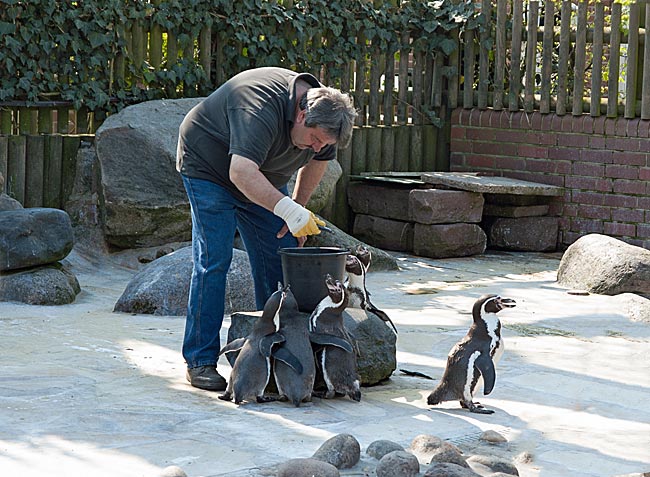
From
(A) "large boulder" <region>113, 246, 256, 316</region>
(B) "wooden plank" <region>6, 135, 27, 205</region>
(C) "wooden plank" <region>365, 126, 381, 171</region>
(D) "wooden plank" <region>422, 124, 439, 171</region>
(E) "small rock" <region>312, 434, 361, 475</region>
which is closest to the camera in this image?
(E) "small rock" <region>312, 434, 361, 475</region>

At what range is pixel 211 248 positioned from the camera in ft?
18.7

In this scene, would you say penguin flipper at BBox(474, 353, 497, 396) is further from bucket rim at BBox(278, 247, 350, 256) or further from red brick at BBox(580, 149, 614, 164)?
red brick at BBox(580, 149, 614, 164)

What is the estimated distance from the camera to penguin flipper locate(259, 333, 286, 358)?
5.30 m

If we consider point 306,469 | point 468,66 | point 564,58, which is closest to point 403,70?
point 468,66

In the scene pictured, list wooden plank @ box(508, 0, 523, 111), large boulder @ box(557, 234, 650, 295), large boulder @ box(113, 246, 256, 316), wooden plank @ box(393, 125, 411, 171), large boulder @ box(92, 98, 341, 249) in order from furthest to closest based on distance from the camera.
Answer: wooden plank @ box(393, 125, 411, 171) < wooden plank @ box(508, 0, 523, 111) < large boulder @ box(92, 98, 341, 249) < large boulder @ box(557, 234, 650, 295) < large boulder @ box(113, 246, 256, 316)

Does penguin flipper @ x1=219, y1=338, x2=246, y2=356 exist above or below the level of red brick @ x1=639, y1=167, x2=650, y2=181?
below

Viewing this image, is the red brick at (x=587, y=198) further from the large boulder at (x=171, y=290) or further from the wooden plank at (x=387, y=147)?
the large boulder at (x=171, y=290)

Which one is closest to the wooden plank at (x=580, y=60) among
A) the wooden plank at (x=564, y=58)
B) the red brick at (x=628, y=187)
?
the wooden plank at (x=564, y=58)

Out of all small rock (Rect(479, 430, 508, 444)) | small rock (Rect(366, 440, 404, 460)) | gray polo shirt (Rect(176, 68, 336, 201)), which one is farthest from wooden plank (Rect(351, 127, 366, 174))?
small rock (Rect(366, 440, 404, 460))

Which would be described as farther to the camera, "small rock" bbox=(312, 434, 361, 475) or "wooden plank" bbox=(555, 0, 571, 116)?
"wooden plank" bbox=(555, 0, 571, 116)

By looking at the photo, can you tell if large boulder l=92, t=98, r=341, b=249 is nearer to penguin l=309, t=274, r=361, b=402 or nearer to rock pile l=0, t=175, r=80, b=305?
rock pile l=0, t=175, r=80, b=305

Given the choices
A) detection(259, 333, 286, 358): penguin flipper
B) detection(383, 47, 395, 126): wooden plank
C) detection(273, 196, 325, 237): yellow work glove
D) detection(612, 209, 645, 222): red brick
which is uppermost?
detection(383, 47, 395, 126): wooden plank

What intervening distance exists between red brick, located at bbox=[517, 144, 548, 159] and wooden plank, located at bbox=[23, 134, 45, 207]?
5.00 metres

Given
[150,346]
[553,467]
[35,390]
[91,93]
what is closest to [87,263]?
[91,93]
